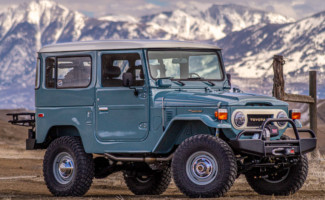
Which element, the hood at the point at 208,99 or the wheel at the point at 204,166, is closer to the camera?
the wheel at the point at 204,166

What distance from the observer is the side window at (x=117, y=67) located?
516 inches

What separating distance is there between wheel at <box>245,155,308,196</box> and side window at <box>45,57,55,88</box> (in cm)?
398

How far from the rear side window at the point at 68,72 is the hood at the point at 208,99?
1.67 m

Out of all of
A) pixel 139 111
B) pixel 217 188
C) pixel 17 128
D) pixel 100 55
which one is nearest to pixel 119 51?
pixel 100 55

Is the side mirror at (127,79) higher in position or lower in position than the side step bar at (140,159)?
higher

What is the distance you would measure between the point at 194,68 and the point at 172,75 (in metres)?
0.56

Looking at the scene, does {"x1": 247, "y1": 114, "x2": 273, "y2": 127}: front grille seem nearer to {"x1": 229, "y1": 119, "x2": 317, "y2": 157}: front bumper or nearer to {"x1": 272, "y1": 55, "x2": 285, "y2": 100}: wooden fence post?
{"x1": 229, "y1": 119, "x2": 317, "y2": 157}: front bumper

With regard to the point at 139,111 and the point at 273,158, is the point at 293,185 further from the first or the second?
the point at 139,111

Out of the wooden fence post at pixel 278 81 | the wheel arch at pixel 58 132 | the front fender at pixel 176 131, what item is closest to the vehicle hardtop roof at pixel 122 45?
the wheel arch at pixel 58 132

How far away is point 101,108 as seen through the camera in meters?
13.3

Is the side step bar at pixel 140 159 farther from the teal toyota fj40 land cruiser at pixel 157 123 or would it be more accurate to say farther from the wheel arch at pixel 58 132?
the wheel arch at pixel 58 132

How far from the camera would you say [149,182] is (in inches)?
588

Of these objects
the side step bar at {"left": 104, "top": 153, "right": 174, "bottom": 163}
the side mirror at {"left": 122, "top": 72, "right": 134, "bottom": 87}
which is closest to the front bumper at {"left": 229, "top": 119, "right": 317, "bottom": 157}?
the side step bar at {"left": 104, "top": 153, "right": 174, "bottom": 163}

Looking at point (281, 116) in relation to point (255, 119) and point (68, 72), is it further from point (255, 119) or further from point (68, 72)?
point (68, 72)
